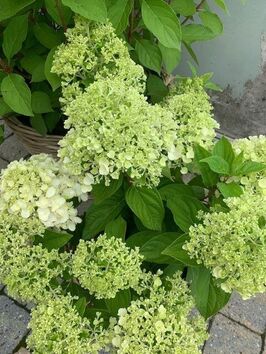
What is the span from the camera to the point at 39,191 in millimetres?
953

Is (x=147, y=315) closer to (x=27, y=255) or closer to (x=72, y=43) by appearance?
(x=27, y=255)

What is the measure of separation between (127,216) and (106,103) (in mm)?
414

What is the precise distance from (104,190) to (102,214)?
123 mm

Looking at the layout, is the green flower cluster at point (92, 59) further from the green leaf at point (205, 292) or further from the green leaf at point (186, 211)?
the green leaf at point (205, 292)

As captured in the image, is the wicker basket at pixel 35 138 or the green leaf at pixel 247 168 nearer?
the green leaf at pixel 247 168

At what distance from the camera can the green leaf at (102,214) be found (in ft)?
3.62

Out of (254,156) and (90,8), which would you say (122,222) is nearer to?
(254,156)

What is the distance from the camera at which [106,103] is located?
85 centimetres

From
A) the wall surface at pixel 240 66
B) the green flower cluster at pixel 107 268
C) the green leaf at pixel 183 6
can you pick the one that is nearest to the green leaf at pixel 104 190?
the green flower cluster at pixel 107 268

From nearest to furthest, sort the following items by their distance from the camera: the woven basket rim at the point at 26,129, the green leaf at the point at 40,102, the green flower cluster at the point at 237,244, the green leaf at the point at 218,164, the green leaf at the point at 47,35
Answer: the green flower cluster at the point at 237,244 → the green leaf at the point at 218,164 → the green leaf at the point at 47,35 → the green leaf at the point at 40,102 → the woven basket rim at the point at 26,129

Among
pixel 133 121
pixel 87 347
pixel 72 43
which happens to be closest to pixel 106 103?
pixel 133 121

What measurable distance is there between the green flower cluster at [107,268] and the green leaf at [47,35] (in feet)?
1.90

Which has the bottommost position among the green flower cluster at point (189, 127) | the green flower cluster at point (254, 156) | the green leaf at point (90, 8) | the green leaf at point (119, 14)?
the green flower cluster at point (254, 156)

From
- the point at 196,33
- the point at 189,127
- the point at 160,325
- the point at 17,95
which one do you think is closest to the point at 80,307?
the point at 160,325
